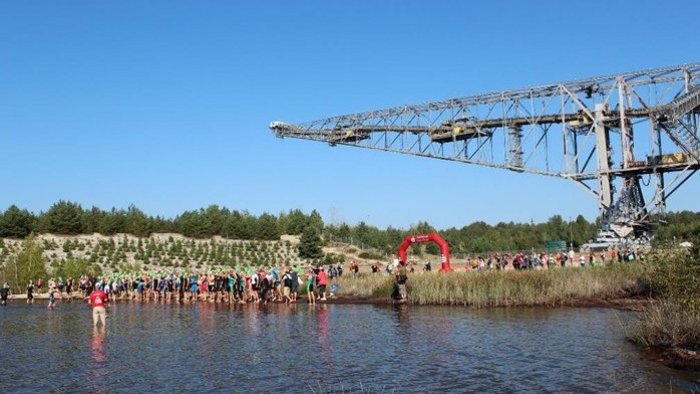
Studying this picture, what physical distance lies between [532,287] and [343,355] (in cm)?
1620

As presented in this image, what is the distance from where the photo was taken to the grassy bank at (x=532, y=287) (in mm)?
30422

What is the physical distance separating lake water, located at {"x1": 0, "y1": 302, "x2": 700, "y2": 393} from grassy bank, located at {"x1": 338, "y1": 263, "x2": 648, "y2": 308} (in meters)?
2.93

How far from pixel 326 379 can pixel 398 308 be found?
689 inches

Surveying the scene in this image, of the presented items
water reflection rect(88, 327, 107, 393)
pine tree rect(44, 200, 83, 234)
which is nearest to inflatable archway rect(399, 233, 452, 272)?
water reflection rect(88, 327, 107, 393)

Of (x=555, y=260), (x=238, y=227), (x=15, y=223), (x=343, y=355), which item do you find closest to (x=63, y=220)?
(x=15, y=223)

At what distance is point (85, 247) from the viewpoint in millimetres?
81438

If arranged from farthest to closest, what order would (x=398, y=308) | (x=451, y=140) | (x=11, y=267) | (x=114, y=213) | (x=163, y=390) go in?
1. (x=114, y=213)
2. (x=11, y=267)
3. (x=451, y=140)
4. (x=398, y=308)
5. (x=163, y=390)

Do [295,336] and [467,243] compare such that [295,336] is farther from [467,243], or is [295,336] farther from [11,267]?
[467,243]

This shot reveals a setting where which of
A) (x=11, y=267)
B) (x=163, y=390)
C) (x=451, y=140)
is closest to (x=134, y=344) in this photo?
(x=163, y=390)

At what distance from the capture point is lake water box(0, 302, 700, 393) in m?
13.5

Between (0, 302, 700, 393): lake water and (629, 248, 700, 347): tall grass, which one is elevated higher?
(629, 248, 700, 347): tall grass

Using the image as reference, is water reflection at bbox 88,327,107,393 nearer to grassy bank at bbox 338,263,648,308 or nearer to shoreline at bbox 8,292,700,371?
shoreline at bbox 8,292,700,371

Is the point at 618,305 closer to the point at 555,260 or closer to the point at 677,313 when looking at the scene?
the point at 677,313

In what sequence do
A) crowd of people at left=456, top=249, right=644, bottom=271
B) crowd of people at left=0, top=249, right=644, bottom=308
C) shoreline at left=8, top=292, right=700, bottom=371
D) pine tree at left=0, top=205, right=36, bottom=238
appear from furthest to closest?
pine tree at left=0, top=205, right=36, bottom=238
crowd of people at left=456, top=249, right=644, bottom=271
crowd of people at left=0, top=249, right=644, bottom=308
shoreline at left=8, top=292, right=700, bottom=371
